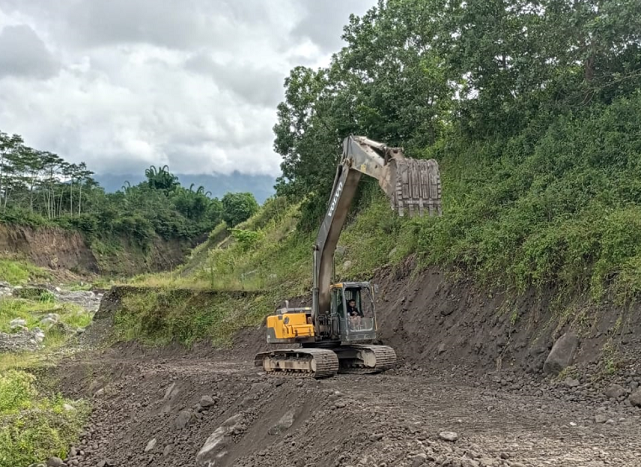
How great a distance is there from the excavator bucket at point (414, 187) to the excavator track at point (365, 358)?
3.43 m

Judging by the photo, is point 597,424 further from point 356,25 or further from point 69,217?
point 69,217

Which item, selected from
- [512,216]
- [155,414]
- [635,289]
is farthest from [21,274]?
[635,289]

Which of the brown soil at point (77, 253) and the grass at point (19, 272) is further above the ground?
the brown soil at point (77, 253)

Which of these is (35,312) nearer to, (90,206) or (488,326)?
(488,326)

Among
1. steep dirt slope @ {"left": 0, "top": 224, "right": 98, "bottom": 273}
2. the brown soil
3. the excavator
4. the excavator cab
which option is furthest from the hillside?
the brown soil

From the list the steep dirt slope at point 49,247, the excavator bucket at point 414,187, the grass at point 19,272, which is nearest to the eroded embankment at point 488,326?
the excavator bucket at point 414,187

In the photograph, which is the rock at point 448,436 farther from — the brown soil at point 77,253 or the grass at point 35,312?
the brown soil at point 77,253

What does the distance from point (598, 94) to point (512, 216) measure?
527 cm

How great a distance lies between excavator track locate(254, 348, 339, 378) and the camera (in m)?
11.8

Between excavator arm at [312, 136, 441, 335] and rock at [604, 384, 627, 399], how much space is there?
146 inches

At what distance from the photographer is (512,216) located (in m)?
14.3

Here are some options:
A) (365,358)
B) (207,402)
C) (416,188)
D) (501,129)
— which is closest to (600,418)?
(416,188)

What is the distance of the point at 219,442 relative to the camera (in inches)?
409

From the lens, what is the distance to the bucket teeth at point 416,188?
33.7 feet
